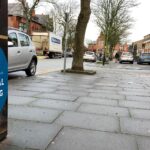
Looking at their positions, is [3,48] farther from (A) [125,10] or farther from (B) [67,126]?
(A) [125,10]

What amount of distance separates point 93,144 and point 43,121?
1326 mm

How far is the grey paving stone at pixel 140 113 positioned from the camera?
6.32 m

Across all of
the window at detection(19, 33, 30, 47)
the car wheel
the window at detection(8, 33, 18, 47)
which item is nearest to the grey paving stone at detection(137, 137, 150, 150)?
the window at detection(8, 33, 18, 47)

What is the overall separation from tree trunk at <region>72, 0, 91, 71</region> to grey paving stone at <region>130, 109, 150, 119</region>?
10.7m

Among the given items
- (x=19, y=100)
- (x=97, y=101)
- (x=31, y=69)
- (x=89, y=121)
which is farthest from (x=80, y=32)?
(x=89, y=121)

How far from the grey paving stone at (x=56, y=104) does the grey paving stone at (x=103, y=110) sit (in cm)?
20

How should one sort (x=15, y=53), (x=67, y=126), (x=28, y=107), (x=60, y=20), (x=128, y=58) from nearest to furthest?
(x=67, y=126)
(x=28, y=107)
(x=15, y=53)
(x=128, y=58)
(x=60, y=20)

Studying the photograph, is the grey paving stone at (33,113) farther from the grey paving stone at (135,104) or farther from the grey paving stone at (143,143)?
the grey paving stone at (135,104)

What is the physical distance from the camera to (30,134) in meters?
4.67

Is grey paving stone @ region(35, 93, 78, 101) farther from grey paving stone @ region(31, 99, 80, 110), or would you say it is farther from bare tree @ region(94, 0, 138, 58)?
bare tree @ region(94, 0, 138, 58)

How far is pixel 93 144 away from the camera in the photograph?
4.37 metres

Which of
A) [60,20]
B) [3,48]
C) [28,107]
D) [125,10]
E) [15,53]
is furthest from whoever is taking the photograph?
[60,20]

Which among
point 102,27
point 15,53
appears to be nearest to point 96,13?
point 102,27

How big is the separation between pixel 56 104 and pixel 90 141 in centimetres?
271
